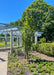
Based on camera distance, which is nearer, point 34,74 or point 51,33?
point 34,74

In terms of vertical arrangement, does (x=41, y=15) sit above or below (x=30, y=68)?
→ above

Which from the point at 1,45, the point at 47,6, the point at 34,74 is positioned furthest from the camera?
the point at 47,6

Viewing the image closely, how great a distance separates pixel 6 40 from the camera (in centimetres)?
1284

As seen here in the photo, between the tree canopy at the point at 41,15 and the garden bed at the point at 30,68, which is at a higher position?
the tree canopy at the point at 41,15

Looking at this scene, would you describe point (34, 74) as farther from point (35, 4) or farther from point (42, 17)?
point (35, 4)

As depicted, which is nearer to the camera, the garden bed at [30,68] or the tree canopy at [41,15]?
the garden bed at [30,68]

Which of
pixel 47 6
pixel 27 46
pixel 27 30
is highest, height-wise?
pixel 47 6

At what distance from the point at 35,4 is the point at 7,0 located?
24.4ft

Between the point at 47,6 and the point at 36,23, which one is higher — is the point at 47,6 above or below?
above

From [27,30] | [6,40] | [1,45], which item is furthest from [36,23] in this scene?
[27,30]

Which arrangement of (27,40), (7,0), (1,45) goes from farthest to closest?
(1,45) → (7,0) → (27,40)

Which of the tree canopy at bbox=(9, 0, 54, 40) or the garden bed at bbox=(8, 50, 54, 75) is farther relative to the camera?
the tree canopy at bbox=(9, 0, 54, 40)

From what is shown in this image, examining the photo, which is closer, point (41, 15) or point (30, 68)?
point (30, 68)

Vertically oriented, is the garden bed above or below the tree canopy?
below
